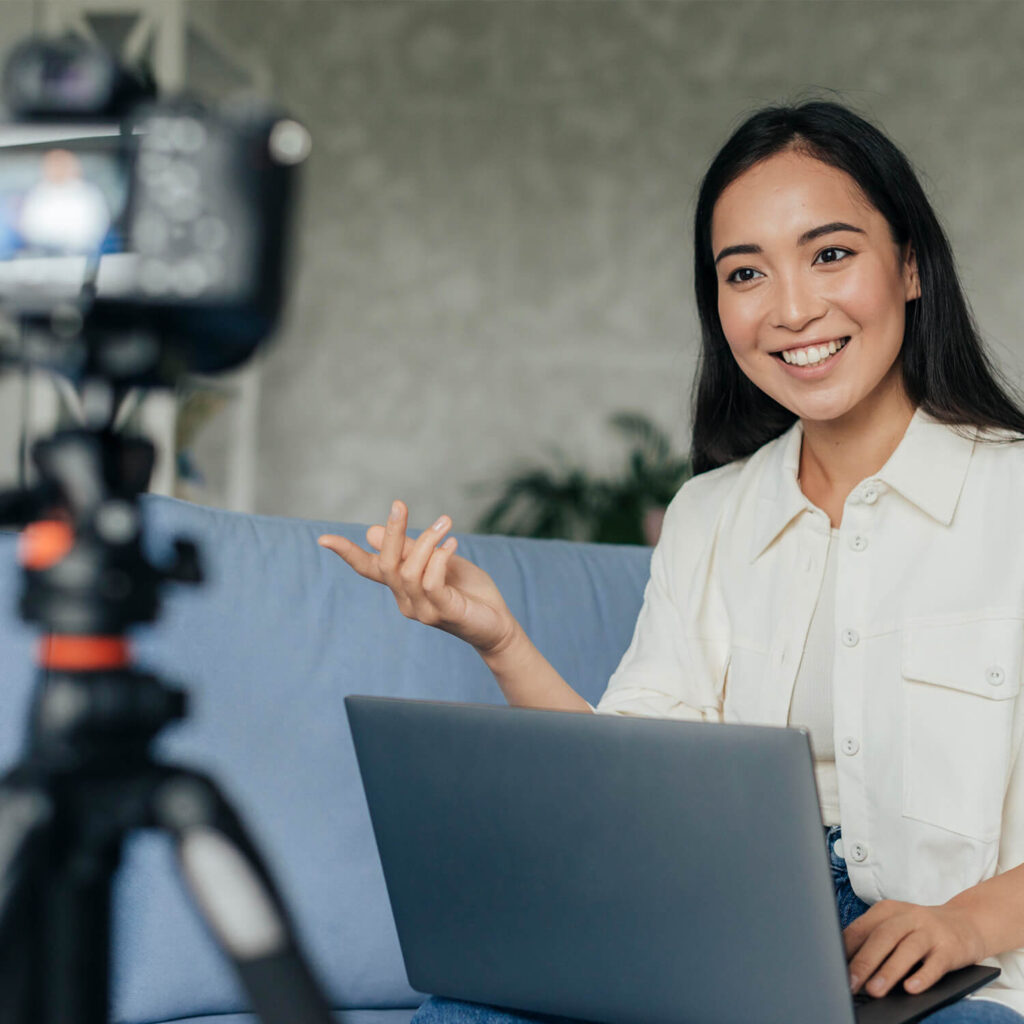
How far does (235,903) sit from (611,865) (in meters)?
0.31

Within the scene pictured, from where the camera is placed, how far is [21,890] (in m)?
0.54

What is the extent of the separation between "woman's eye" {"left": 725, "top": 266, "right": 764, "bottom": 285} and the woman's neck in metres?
0.17

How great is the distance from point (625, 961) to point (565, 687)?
1.45 ft

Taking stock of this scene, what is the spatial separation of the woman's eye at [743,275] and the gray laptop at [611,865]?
0.63m

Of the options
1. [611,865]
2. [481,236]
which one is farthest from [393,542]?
[481,236]

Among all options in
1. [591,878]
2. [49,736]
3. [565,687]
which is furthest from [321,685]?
[49,736]

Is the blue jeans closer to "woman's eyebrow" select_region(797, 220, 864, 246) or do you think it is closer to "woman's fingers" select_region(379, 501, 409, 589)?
"woman's fingers" select_region(379, 501, 409, 589)

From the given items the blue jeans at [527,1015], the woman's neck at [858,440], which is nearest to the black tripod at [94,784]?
the blue jeans at [527,1015]

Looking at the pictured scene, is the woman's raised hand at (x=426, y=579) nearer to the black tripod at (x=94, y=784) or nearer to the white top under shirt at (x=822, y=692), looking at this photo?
the white top under shirt at (x=822, y=692)

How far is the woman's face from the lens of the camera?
1182 mm

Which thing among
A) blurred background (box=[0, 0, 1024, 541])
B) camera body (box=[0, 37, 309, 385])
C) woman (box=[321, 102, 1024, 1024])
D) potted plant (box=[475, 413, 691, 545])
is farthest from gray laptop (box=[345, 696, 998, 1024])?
blurred background (box=[0, 0, 1024, 541])

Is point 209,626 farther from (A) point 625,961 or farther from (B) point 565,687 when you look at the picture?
(A) point 625,961

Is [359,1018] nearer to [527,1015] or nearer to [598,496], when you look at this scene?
[527,1015]

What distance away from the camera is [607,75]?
3.76 metres
